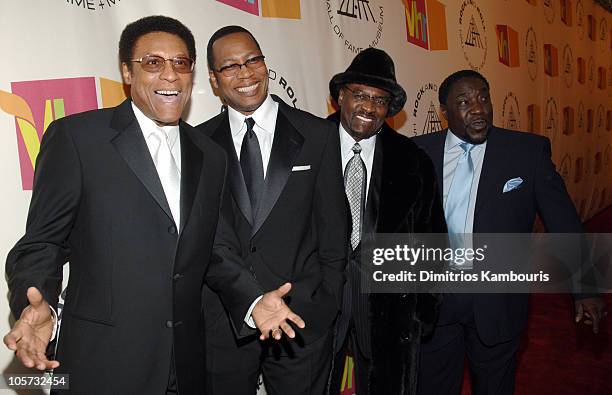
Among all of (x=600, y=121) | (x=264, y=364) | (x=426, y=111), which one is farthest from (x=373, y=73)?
(x=600, y=121)

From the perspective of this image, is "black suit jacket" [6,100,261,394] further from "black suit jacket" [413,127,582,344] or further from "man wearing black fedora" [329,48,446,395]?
"black suit jacket" [413,127,582,344]

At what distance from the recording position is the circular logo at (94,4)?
2096 millimetres

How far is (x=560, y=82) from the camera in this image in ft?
26.0

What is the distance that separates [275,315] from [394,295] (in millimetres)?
817

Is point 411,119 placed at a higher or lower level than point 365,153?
higher

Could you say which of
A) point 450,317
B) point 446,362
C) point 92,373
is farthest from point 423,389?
point 92,373

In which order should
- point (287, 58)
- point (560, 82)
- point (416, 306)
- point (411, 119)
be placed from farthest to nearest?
point (560, 82), point (411, 119), point (287, 58), point (416, 306)

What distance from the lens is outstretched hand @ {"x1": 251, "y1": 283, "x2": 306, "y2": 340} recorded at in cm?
162

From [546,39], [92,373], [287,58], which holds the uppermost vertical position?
[546,39]

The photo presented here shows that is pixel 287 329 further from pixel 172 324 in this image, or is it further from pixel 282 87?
pixel 282 87

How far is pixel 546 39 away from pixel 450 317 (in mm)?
6195

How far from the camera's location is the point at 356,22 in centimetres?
369

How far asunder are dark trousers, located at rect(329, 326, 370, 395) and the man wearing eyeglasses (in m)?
0.16

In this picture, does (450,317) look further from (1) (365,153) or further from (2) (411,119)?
(2) (411,119)
